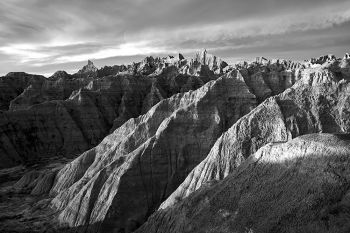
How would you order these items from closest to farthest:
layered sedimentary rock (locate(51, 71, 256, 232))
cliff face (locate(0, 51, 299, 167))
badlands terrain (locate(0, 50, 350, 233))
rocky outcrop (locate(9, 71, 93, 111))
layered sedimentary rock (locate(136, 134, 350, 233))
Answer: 1. layered sedimentary rock (locate(136, 134, 350, 233))
2. badlands terrain (locate(0, 50, 350, 233))
3. layered sedimentary rock (locate(51, 71, 256, 232))
4. cliff face (locate(0, 51, 299, 167))
5. rocky outcrop (locate(9, 71, 93, 111))

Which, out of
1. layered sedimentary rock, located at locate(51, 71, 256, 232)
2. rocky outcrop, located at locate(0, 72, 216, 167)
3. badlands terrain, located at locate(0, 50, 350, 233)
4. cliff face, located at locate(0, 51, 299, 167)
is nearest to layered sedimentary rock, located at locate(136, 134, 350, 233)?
badlands terrain, located at locate(0, 50, 350, 233)

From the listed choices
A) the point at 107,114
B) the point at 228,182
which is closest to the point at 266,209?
the point at 228,182

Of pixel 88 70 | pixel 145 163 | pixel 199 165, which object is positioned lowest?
pixel 145 163

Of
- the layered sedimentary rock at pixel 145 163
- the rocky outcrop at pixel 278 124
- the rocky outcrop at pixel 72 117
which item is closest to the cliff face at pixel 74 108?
the rocky outcrop at pixel 72 117

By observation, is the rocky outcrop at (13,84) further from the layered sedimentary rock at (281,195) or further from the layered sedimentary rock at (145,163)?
the layered sedimentary rock at (281,195)

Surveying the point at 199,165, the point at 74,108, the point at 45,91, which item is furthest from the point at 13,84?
the point at 199,165

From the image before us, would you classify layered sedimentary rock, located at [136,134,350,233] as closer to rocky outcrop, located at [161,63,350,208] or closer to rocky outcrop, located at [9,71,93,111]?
rocky outcrop, located at [161,63,350,208]

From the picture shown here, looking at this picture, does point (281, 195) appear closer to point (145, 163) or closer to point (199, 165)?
point (199, 165)
